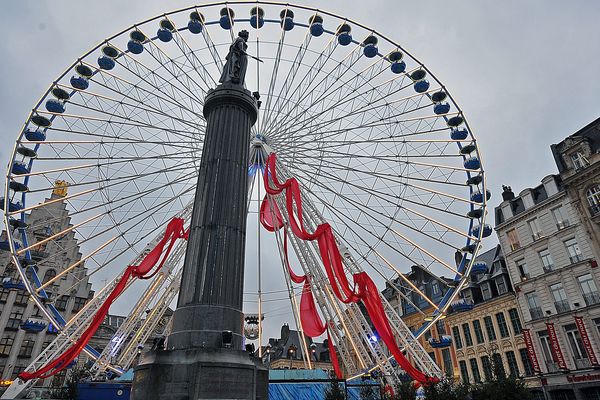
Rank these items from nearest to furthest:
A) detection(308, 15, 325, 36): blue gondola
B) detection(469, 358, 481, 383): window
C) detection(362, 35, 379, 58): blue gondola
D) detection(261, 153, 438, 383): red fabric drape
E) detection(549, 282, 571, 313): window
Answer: detection(261, 153, 438, 383): red fabric drape, detection(308, 15, 325, 36): blue gondola, detection(362, 35, 379, 58): blue gondola, detection(549, 282, 571, 313): window, detection(469, 358, 481, 383): window

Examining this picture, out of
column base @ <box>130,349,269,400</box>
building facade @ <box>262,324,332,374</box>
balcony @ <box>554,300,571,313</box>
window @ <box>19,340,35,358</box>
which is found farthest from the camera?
building facade @ <box>262,324,332,374</box>

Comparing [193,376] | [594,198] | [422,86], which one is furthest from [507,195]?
[193,376]

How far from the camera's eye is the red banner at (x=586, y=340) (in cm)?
2451

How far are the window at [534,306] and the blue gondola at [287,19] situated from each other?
2641 cm

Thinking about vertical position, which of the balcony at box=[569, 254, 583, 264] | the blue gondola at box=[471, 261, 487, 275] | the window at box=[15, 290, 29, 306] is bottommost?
the blue gondola at box=[471, 261, 487, 275]

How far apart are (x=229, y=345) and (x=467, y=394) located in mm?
11083

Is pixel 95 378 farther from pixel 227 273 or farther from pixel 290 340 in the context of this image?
pixel 290 340

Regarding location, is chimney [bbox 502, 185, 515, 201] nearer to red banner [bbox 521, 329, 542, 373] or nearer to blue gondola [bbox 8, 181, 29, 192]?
→ red banner [bbox 521, 329, 542, 373]

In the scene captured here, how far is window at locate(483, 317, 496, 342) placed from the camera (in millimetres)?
33438

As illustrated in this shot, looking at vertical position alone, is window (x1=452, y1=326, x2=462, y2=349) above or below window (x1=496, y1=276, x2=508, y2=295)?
below

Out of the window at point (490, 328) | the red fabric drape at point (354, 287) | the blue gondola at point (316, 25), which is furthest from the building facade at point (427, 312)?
the blue gondola at point (316, 25)

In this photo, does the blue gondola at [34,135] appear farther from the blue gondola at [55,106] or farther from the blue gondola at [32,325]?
the blue gondola at [32,325]

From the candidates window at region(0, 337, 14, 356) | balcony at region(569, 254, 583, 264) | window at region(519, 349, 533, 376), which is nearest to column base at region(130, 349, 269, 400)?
balcony at region(569, 254, 583, 264)

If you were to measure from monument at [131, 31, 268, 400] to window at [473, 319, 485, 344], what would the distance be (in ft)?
97.7
